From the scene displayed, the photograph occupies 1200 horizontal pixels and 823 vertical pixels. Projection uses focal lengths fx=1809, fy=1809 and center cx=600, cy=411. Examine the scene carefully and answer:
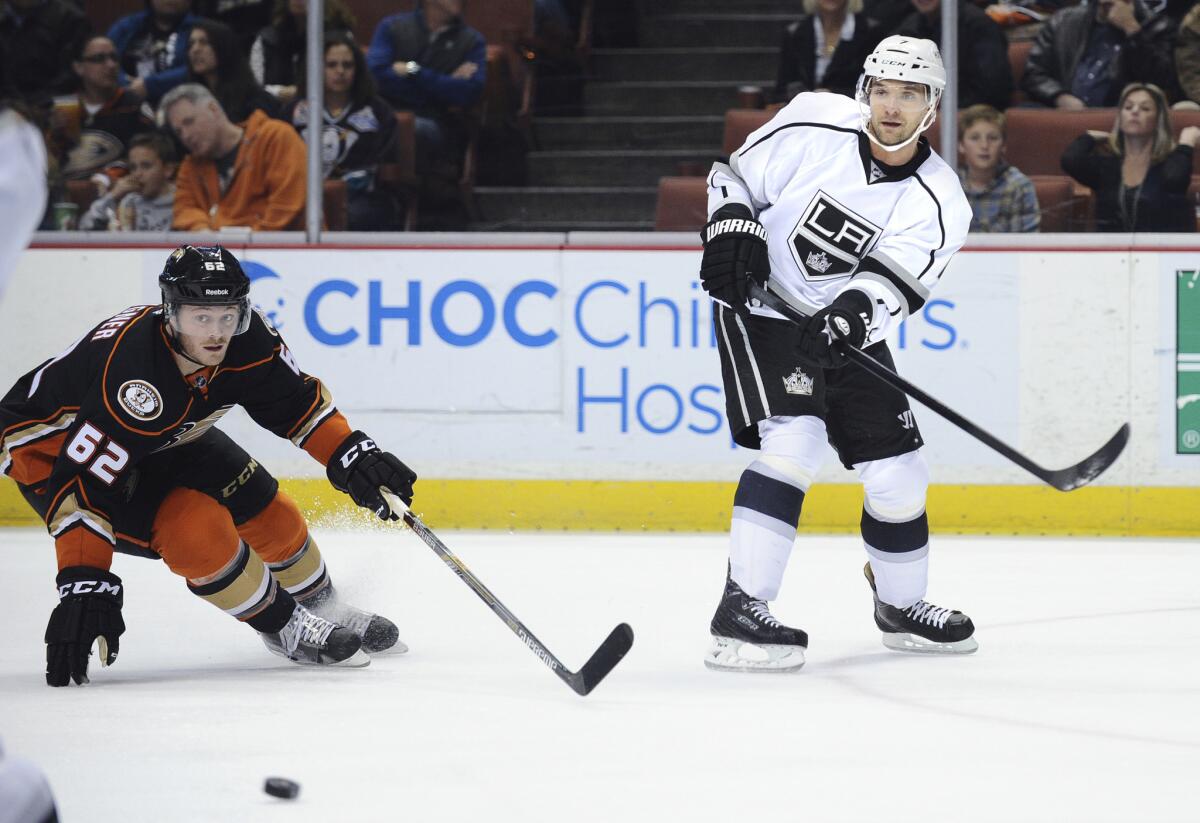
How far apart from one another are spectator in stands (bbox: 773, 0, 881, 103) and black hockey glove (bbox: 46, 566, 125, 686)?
325 cm

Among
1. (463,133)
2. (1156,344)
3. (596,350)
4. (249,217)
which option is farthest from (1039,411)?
(249,217)

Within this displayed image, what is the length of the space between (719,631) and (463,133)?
284 cm

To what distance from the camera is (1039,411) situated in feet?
16.8

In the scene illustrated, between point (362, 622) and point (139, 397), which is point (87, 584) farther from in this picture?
point (362, 622)

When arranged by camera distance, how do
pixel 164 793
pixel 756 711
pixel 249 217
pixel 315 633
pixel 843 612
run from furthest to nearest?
pixel 249 217
pixel 843 612
pixel 315 633
pixel 756 711
pixel 164 793

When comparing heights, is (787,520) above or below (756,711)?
above

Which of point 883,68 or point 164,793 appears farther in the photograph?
point 883,68

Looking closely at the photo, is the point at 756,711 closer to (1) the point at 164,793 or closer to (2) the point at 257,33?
(1) the point at 164,793

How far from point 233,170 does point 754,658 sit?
113 inches

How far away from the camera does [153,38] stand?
655 cm


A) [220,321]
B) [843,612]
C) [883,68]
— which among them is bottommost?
[843,612]

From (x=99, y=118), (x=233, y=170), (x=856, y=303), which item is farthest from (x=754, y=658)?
(x=99, y=118)

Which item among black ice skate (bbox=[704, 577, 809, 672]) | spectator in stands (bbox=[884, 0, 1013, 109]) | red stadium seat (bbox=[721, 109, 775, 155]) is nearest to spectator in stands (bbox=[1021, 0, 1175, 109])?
spectator in stands (bbox=[884, 0, 1013, 109])

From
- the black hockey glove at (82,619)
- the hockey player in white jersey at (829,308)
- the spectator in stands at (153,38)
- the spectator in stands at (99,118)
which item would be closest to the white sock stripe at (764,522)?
the hockey player in white jersey at (829,308)
